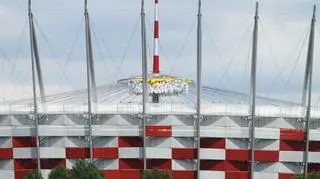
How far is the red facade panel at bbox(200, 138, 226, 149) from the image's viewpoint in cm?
2212

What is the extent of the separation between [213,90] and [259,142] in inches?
185

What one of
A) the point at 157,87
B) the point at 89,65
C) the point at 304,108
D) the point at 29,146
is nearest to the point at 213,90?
the point at 157,87

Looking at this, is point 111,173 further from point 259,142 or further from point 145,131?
point 259,142

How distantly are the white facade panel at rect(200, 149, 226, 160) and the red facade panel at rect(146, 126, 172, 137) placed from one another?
1.83 metres

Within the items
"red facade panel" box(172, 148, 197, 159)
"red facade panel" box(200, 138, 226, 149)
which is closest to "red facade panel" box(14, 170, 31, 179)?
"red facade panel" box(172, 148, 197, 159)

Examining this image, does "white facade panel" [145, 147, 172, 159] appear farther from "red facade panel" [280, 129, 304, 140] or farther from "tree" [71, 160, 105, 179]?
"red facade panel" [280, 129, 304, 140]

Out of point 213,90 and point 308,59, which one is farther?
point 213,90

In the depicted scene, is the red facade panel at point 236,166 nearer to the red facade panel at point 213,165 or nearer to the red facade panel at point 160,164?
the red facade panel at point 213,165

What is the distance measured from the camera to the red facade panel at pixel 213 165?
73.3ft

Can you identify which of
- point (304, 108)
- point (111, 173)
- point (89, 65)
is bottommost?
point (111, 173)

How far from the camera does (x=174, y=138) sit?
2238cm

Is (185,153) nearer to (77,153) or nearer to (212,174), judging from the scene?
(212,174)

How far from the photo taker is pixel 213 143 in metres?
22.2

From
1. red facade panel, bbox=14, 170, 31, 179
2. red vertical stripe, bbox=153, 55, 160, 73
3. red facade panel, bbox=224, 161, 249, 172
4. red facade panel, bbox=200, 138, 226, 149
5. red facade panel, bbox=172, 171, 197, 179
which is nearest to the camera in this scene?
red facade panel, bbox=200, 138, 226, 149
